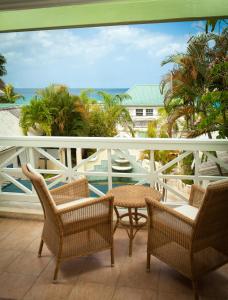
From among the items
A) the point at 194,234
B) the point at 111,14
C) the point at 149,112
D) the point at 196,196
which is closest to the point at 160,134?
the point at 111,14

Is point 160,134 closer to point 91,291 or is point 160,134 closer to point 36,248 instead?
point 36,248

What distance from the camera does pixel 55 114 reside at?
17.3 metres

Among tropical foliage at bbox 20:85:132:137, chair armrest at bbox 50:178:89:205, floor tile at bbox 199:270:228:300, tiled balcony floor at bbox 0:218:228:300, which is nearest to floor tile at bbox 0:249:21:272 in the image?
tiled balcony floor at bbox 0:218:228:300

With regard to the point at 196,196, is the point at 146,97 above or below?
above

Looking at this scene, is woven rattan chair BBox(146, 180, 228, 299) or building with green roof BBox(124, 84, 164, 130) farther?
building with green roof BBox(124, 84, 164, 130)

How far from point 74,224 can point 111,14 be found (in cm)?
217

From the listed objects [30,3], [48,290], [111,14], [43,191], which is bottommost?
[48,290]

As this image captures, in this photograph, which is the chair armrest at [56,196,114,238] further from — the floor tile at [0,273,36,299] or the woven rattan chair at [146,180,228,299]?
the floor tile at [0,273,36,299]

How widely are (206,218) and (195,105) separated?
7.64m

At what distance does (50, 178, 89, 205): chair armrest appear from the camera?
2.88 meters

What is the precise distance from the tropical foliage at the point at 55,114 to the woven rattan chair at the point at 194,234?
548 inches

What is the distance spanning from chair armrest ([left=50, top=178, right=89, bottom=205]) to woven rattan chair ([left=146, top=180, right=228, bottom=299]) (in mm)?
787

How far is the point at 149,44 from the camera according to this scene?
49.5m

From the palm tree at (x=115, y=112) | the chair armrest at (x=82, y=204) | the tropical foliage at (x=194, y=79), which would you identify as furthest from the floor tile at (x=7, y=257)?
the palm tree at (x=115, y=112)
